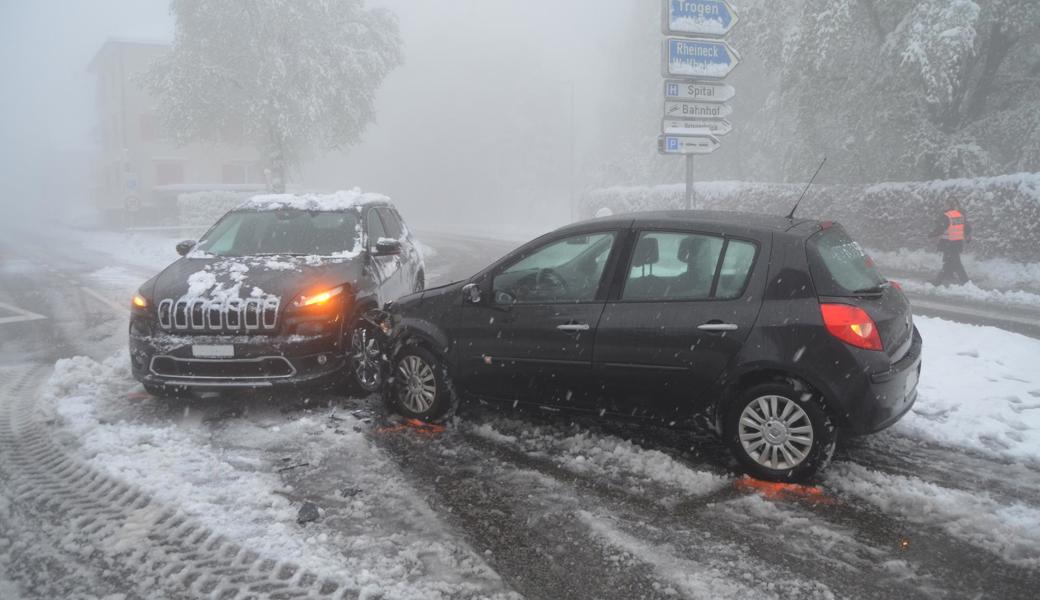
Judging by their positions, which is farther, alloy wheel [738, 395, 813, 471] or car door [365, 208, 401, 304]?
car door [365, 208, 401, 304]

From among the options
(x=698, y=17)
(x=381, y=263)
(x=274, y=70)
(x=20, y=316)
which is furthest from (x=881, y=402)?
(x=274, y=70)

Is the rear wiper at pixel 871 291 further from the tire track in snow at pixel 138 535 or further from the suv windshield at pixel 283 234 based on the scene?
the suv windshield at pixel 283 234

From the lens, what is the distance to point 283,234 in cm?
717

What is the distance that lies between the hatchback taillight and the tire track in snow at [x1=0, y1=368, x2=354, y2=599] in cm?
301

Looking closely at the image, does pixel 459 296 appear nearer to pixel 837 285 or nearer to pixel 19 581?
pixel 837 285

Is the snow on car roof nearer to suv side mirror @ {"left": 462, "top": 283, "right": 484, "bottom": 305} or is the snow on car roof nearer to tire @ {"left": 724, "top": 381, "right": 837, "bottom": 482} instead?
suv side mirror @ {"left": 462, "top": 283, "right": 484, "bottom": 305}

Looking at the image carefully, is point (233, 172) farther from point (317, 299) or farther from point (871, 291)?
point (871, 291)

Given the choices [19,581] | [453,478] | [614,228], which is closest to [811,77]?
[614,228]

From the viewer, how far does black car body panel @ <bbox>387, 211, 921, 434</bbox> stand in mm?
4137

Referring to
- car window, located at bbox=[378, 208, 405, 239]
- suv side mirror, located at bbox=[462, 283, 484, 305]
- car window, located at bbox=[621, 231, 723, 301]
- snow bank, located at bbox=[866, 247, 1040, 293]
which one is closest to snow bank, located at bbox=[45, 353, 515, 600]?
suv side mirror, located at bbox=[462, 283, 484, 305]

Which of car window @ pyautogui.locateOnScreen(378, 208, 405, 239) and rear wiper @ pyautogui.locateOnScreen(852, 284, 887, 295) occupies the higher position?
car window @ pyautogui.locateOnScreen(378, 208, 405, 239)

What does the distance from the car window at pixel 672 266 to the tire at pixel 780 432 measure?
0.72 m

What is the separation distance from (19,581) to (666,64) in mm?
10292

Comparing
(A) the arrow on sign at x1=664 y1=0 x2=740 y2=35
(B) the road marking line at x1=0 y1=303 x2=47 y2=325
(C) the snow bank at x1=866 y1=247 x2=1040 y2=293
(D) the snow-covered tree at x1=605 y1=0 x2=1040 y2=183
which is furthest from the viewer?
(D) the snow-covered tree at x1=605 y1=0 x2=1040 y2=183
